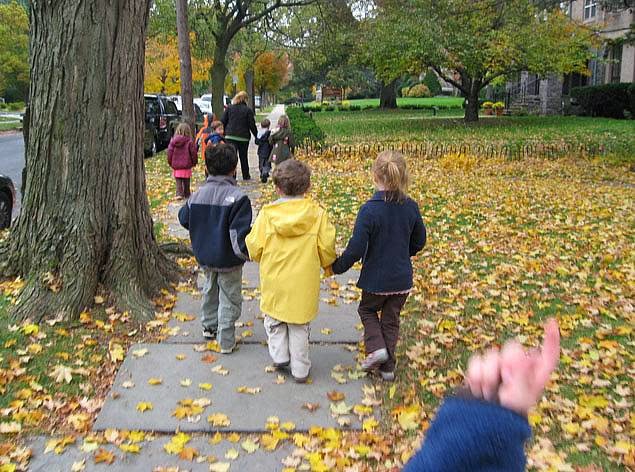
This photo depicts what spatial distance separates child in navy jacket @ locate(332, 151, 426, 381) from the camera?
14.4ft

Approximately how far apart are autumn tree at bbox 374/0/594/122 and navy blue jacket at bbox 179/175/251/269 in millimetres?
22518

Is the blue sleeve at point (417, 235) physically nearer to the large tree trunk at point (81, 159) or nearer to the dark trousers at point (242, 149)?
the large tree trunk at point (81, 159)

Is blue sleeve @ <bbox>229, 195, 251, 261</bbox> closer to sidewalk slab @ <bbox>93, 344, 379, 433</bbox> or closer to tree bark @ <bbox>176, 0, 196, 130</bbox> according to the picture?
sidewalk slab @ <bbox>93, 344, 379, 433</bbox>

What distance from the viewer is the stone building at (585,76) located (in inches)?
1364

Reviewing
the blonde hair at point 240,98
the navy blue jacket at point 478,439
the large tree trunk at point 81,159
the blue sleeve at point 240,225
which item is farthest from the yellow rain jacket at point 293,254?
the blonde hair at point 240,98

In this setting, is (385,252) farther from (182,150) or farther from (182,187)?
(182,187)

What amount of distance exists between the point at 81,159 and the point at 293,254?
2186mm

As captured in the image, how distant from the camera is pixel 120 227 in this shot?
5.68m

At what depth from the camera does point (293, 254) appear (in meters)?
4.38

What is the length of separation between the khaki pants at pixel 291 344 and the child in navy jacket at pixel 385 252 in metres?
0.42

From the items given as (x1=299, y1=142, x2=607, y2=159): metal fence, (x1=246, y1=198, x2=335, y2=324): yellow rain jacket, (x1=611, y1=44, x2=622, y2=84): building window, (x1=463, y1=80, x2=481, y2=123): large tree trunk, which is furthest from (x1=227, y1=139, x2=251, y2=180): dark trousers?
(x1=611, y1=44, x2=622, y2=84): building window

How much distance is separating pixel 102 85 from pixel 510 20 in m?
26.3

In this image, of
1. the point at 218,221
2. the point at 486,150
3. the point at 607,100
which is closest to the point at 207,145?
the point at 218,221

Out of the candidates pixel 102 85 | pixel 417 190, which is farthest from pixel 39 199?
pixel 417 190
